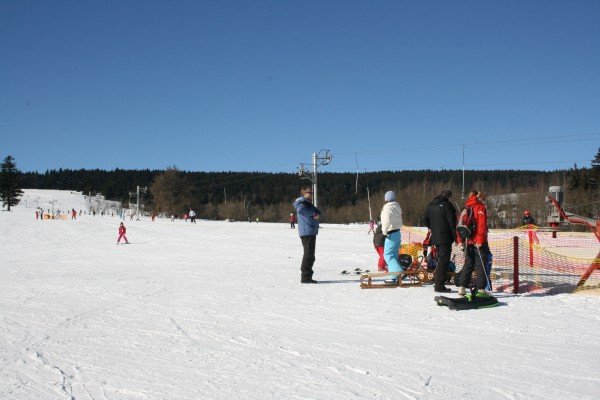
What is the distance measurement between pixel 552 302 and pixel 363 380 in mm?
4534

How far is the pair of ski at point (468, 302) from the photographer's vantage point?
6711 millimetres

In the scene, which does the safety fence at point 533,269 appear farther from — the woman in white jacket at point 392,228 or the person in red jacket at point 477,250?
the woman in white jacket at point 392,228

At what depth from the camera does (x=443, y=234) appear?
8.03 m

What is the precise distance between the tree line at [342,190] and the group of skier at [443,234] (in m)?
20.5

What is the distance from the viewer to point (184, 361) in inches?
173

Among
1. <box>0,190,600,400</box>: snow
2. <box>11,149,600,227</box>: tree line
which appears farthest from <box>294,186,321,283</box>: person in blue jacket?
<box>11,149,600,227</box>: tree line

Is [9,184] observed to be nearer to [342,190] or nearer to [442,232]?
[342,190]

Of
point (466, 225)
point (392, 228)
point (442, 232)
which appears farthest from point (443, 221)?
point (392, 228)

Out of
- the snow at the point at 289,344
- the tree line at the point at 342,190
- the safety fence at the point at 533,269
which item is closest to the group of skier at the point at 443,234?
the snow at the point at 289,344

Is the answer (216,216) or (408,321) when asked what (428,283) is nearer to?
(408,321)

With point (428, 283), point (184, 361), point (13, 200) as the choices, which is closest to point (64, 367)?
point (184, 361)

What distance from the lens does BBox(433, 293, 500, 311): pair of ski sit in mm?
6711

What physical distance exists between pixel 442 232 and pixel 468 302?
61.0 inches

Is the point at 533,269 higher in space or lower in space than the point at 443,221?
lower
